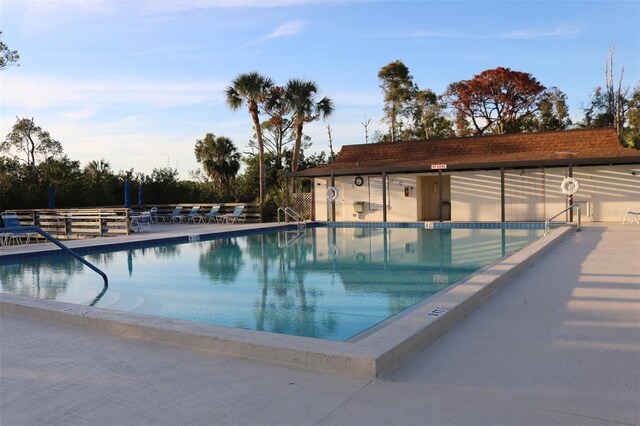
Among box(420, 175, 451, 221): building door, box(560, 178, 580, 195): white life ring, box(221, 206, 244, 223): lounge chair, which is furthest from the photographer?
box(420, 175, 451, 221): building door

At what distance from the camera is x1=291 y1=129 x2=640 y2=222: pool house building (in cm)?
1537

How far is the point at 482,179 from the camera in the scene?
17125 mm

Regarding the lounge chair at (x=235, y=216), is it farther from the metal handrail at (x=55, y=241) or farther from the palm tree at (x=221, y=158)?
the metal handrail at (x=55, y=241)

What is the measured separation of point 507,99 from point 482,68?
7.52 feet

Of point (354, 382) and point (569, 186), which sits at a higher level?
point (569, 186)

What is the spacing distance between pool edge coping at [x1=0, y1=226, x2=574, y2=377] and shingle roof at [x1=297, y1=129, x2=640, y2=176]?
1121 centimetres

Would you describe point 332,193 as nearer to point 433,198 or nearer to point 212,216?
point 433,198

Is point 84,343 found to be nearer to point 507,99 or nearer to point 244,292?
point 244,292

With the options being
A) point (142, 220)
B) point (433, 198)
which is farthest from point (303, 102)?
point (142, 220)

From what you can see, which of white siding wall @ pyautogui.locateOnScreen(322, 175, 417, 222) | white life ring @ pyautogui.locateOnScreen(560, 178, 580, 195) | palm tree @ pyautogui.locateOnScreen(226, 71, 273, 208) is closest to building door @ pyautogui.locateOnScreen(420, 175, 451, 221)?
white siding wall @ pyautogui.locateOnScreen(322, 175, 417, 222)

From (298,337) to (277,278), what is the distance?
14.0 feet

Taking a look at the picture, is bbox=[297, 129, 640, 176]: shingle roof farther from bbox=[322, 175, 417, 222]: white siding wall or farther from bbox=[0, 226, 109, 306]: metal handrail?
bbox=[0, 226, 109, 306]: metal handrail

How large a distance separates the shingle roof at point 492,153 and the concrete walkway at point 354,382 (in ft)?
38.4

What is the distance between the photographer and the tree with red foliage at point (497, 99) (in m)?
29.7
